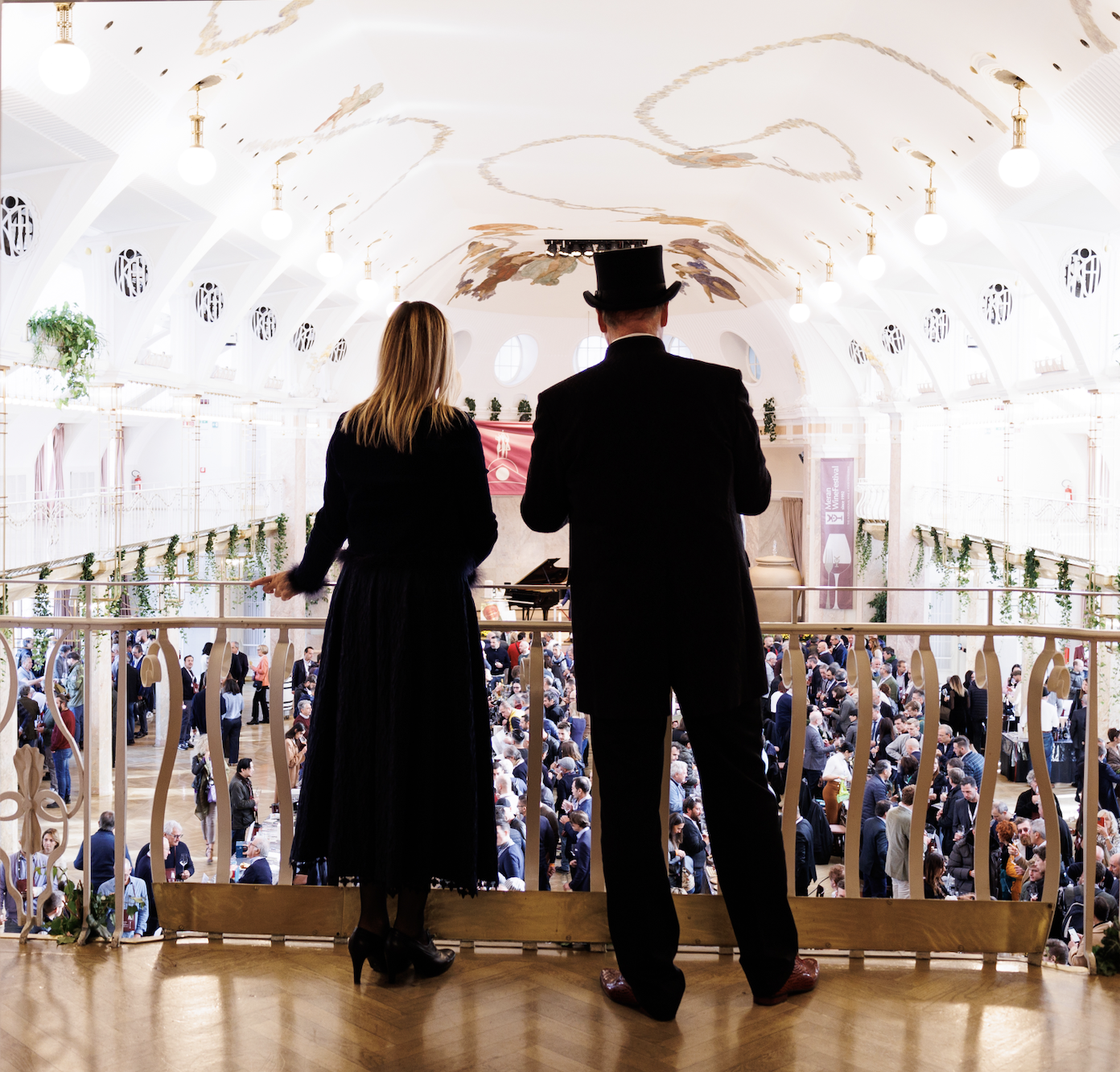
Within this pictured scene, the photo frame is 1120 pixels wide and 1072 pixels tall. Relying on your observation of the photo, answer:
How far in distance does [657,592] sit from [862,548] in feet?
64.1

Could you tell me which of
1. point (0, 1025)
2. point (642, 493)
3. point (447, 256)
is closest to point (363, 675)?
point (642, 493)

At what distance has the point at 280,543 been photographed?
790 inches

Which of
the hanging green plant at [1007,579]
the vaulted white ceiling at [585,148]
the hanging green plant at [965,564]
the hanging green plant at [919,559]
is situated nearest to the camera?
the vaulted white ceiling at [585,148]

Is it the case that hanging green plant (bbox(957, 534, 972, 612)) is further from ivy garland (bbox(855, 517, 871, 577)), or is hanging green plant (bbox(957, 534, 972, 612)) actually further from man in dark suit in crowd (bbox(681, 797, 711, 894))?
man in dark suit in crowd (bbox(681, 797, 711, 894))

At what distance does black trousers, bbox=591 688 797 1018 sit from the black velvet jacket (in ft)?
1.90

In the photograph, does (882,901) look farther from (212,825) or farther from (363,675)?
(212,825)

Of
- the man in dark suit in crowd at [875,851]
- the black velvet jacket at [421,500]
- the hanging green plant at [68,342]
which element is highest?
the hanging green plant at [68,342]

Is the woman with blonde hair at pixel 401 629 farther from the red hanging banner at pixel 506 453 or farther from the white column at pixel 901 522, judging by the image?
the red hanging banner at pixel 506 453

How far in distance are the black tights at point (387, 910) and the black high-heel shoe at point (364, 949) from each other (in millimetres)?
15

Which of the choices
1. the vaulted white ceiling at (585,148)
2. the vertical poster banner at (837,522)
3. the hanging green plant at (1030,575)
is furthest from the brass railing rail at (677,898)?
the vertical poster banner at (837,522)

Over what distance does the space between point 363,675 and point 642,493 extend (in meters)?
0.84

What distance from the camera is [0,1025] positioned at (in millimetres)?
2568

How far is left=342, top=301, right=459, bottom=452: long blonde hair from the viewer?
8.85 ft

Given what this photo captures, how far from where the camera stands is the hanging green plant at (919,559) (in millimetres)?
19453
